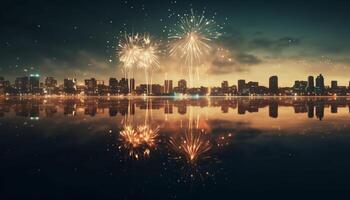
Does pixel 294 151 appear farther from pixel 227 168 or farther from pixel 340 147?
pixel 227 168

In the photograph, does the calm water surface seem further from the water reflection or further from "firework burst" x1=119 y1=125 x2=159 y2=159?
the water reflection

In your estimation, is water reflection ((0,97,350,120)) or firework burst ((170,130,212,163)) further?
water reflection ((0,97,350,120))

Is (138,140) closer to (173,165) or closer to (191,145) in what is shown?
(191,145)

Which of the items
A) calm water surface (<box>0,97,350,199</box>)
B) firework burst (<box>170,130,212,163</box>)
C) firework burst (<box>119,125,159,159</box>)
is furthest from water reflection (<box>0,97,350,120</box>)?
firework burst (<box>170,130,212,163</box>)

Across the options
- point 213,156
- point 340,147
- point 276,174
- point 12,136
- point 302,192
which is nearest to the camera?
point 302,192

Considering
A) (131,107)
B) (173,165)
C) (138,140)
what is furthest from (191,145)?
(131,107)

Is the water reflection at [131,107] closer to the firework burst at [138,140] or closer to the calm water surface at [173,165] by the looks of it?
the firework burst at [138,140]

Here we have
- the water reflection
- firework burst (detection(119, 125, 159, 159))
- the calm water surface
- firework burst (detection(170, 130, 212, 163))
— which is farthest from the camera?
the water reflection

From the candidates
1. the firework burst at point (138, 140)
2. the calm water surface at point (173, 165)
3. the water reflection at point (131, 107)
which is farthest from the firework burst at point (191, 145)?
the water reflection at point (131, 107)

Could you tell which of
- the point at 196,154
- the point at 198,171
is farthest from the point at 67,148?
the point at 198,171

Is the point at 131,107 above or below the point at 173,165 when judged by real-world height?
above

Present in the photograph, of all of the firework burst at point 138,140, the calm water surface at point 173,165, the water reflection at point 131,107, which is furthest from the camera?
the water reflection at point 131,107
